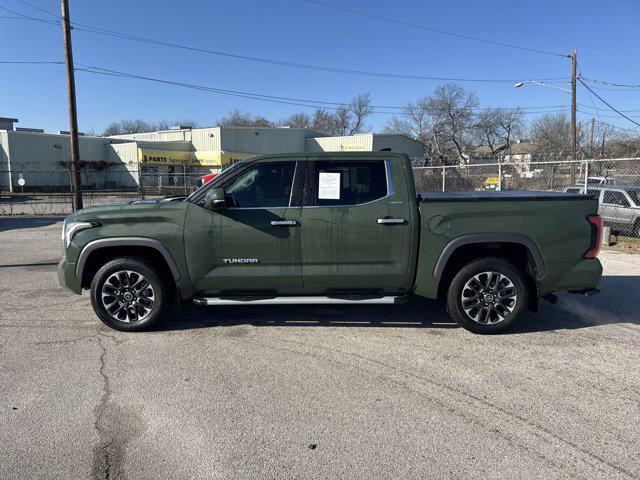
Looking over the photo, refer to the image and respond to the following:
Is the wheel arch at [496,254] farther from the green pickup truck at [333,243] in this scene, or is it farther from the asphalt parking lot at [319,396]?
the asphalt parking lot at [319,396]

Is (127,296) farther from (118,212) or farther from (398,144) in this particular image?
(398,144)

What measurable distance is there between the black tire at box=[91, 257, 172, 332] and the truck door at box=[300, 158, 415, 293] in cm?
157

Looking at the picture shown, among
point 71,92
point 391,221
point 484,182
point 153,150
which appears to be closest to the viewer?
point 391,221

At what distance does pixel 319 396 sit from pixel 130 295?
252 cm

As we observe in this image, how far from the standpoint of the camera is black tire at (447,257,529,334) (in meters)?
4.78

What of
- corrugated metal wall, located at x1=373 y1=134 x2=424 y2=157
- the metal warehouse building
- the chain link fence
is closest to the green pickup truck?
the chain link fence

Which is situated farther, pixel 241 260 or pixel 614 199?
pixel 614 199

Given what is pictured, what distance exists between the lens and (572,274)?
15.6ft

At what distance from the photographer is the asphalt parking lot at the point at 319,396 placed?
9.05 ft

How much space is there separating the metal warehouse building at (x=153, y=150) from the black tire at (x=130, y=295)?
110 ft

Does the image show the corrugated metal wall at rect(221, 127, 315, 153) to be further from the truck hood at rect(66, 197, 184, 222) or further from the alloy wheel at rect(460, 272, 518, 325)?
the alloy wheel at rect(460, 272, 518, 325)

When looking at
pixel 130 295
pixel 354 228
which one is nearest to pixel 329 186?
pixel 354 228

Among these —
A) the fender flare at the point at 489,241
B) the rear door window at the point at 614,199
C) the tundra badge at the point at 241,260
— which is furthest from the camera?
the rear door window at the point at 614,199

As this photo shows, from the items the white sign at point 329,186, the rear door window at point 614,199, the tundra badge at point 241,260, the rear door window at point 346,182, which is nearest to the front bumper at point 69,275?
the tundra badge at point 241,260
